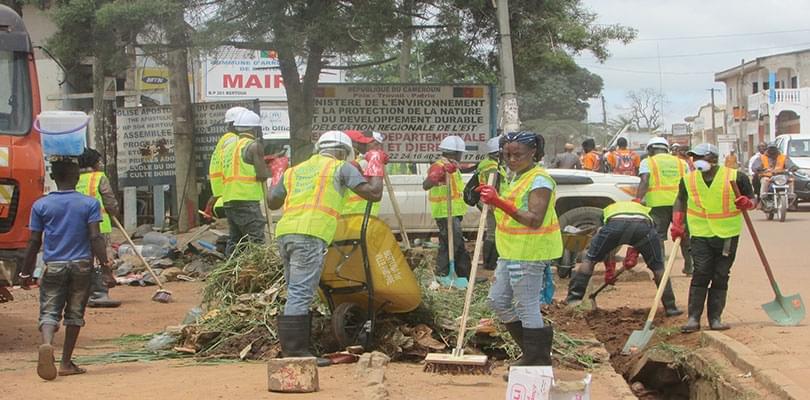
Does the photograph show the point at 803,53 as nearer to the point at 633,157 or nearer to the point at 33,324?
the point at 633,157

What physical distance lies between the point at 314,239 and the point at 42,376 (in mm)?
1912

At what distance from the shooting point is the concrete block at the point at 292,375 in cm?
632

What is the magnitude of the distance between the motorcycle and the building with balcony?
2746 cm

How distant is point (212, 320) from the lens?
8047mm

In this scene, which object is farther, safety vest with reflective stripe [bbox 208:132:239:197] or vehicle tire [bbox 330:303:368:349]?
safety vest with reflective stripe [bbox 208:132:239:197]

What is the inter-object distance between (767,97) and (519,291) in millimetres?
45766

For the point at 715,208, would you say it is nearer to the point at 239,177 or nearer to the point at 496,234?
the point at 496,234

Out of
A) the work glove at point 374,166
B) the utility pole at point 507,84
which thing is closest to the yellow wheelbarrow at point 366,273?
the work glove at point 374,166

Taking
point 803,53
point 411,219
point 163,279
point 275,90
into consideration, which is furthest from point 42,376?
point 803,53

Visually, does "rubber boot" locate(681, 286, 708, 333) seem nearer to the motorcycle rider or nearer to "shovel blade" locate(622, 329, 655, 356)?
"shovel blade" locate(622, 329, 655, 356)

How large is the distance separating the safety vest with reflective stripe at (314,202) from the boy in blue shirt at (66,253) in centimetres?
127

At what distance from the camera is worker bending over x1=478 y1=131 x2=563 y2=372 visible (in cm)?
659

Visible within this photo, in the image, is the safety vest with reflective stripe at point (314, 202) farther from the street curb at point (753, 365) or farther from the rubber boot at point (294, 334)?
the street curb at point (753, 365)

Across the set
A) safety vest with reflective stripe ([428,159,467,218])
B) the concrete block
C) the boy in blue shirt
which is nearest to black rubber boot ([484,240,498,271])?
safety vest with reflective stripe ([428,159,467,218])
